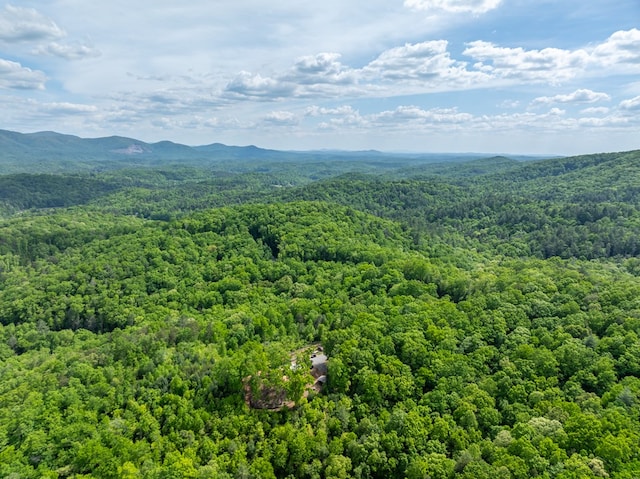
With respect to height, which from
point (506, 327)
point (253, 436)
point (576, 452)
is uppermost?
point (506, 327)

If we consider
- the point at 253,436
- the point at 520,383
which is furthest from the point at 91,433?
the point at 520,383

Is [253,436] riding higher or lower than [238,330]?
lower

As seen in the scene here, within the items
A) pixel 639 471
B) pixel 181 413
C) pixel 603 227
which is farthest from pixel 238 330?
pixel 603 227

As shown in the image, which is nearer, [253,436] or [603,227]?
[253,436]

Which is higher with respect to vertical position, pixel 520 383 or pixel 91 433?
pixel 520 383

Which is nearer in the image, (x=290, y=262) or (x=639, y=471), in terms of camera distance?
(x=639, y=471)

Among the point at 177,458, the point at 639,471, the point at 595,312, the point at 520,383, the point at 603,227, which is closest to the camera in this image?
the point at 639,471

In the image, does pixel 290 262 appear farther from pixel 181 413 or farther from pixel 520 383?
pixel 520 383

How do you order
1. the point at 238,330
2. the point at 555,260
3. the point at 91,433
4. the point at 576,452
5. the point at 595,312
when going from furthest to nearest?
the point at 555,260
the point at 238,330
the point at 595,312
the point at 91,433
the point at 576,452

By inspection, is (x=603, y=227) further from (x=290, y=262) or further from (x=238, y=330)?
(x=238, y=330)
